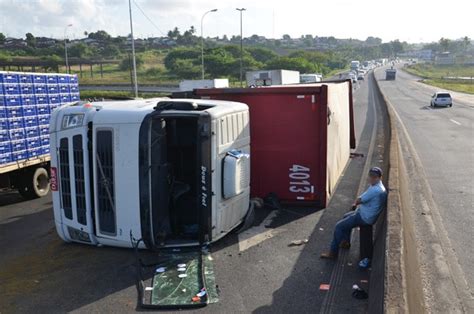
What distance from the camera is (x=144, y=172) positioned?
700 centimetres

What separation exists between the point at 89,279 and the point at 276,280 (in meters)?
2.61

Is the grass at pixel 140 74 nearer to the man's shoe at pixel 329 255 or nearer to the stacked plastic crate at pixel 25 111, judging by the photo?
the stacked plastic crate at pixel 25 111

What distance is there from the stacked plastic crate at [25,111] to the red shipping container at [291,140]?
5035 millimetres

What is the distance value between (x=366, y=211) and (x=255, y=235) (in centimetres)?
230

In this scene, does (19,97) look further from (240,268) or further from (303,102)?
(240,268)

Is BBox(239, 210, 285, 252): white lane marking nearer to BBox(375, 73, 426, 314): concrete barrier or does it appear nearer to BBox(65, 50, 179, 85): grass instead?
BBox(375, 73, 426, 314): concrete barrier

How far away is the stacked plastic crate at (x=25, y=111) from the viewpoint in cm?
1120

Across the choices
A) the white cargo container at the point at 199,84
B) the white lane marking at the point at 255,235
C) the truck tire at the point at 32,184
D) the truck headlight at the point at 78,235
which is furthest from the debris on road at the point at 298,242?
the white cargo container at the point at 199,84

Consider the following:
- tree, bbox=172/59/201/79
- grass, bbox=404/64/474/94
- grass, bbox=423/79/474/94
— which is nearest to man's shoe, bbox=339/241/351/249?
grass, bbox=423/79/474/94

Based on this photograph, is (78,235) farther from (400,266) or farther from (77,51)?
(77,51)

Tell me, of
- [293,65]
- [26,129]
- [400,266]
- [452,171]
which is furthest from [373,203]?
[293,65]

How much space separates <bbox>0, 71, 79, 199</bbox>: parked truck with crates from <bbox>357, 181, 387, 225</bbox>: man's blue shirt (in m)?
8.38

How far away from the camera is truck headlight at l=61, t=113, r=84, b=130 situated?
734 centimetres

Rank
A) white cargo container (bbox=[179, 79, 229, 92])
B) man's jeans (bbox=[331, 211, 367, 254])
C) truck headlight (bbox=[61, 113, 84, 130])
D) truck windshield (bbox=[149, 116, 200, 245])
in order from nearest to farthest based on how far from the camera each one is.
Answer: man's jeans (bbox=[331, 211, 367, 254]) < truck windshield (bbox=[149, 116, 200, 245]) < truck headlight (bbox=[61, 113, 84, 130]) < white cargo container (bbox=[179, 79, 229, 92])
